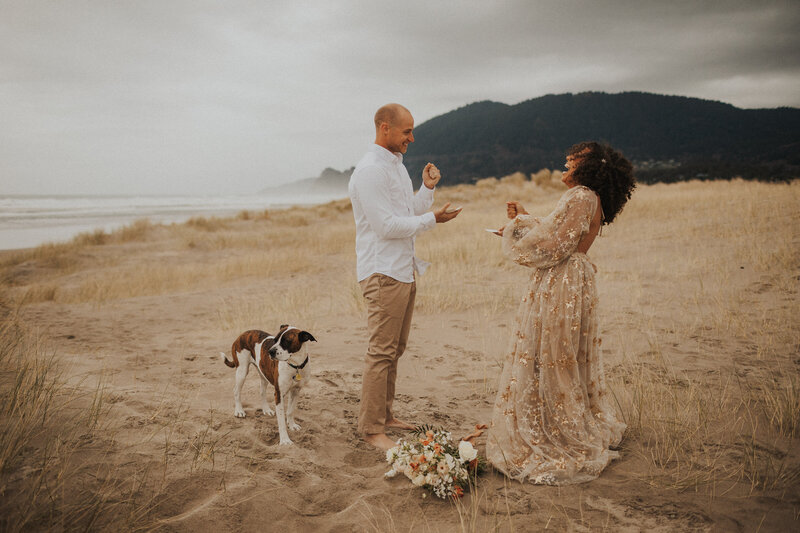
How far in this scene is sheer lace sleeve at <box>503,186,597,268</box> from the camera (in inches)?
122

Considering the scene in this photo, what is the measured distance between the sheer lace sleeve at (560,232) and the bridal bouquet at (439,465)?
1.31 m

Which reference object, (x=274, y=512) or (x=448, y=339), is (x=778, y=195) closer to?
(x=448, y=339)

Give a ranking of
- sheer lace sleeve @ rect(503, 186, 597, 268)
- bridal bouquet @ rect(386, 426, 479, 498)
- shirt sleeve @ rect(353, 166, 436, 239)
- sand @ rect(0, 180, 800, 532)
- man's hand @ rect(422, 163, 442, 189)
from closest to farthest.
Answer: sand @ rect(0, 180, 800, 532) < bridal bouquet @ rect(386, 426, 479, 498) < sheer lace sleeve @ rect(503, 186, 597, 268) < shirt sleeve @ rect(353, 166, 436, 239) < man's hand @ rect(422, 163, 442, 189)

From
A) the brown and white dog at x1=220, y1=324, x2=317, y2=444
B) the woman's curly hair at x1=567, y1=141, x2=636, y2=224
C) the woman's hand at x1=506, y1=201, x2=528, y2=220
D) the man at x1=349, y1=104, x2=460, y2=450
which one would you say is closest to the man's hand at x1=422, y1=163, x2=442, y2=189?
the man at x1=349, y1=104, x2=460, y2=450

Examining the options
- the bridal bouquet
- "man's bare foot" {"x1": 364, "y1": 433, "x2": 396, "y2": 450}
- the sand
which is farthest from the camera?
"man's bare foot" {"x1": 364, "y1": 433, "x2": 396, "y2": 450}

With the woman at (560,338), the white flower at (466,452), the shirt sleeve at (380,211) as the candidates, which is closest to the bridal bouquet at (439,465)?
the white flower at (466,452)

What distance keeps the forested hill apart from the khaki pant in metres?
69.5

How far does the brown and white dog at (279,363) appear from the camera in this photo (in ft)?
11.3

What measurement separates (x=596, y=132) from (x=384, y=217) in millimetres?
98342

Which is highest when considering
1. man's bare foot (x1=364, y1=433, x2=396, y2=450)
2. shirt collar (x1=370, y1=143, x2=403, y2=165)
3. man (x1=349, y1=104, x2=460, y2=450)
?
shirt collar (x1=370, y1=143, x2=403, y2=165)

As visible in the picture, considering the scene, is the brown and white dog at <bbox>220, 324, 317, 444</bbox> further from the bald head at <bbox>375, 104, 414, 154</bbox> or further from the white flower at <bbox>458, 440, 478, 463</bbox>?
the bald head at <bbox>375, 104, 414, 154</bbox>

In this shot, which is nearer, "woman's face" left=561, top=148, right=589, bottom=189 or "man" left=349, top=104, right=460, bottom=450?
"woman's face" left=561, top=148, right=589, bottom=189

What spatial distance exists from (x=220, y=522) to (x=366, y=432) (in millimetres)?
1274

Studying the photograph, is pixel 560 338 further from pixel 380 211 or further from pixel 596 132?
pixel 596 132
